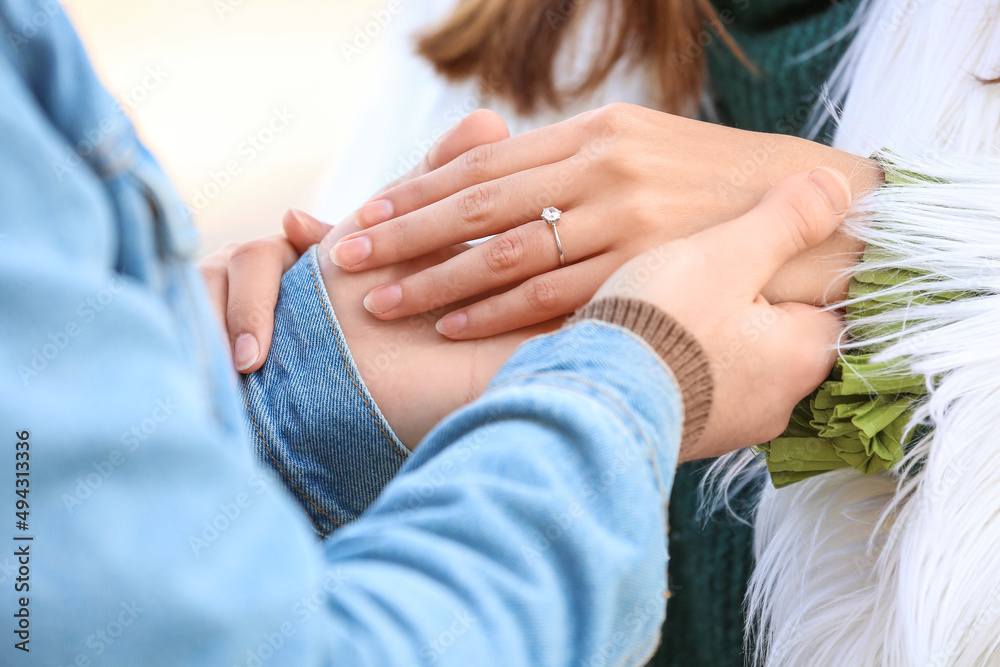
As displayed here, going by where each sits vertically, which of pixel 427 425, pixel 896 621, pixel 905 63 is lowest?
pixel 896 621

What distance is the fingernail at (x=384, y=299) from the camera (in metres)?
0.50

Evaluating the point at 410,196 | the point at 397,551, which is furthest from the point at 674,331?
the point at 410,196

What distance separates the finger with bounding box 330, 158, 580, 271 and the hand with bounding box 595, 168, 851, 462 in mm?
136

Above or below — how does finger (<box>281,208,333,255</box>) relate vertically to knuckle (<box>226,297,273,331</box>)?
above

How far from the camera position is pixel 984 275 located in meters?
0.42

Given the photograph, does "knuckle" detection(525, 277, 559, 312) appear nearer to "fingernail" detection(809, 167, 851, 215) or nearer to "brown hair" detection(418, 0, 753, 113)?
"fingernail" detection(809, 167, 851, 215)

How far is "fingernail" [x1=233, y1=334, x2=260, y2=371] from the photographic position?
0.49 m

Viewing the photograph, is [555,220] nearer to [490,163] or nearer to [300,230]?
[490,163]

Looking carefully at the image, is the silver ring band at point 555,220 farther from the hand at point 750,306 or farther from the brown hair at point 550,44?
the brown hair at point 550,44

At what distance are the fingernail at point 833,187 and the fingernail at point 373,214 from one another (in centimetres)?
30

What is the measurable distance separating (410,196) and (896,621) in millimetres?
421

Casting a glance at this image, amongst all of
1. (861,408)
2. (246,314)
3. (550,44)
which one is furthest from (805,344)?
(550,44)

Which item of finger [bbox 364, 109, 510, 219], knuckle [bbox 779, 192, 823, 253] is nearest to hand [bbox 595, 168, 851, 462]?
knuckle [bbox 779, 192, 823, 253]

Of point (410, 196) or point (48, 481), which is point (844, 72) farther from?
point (48, 481)
